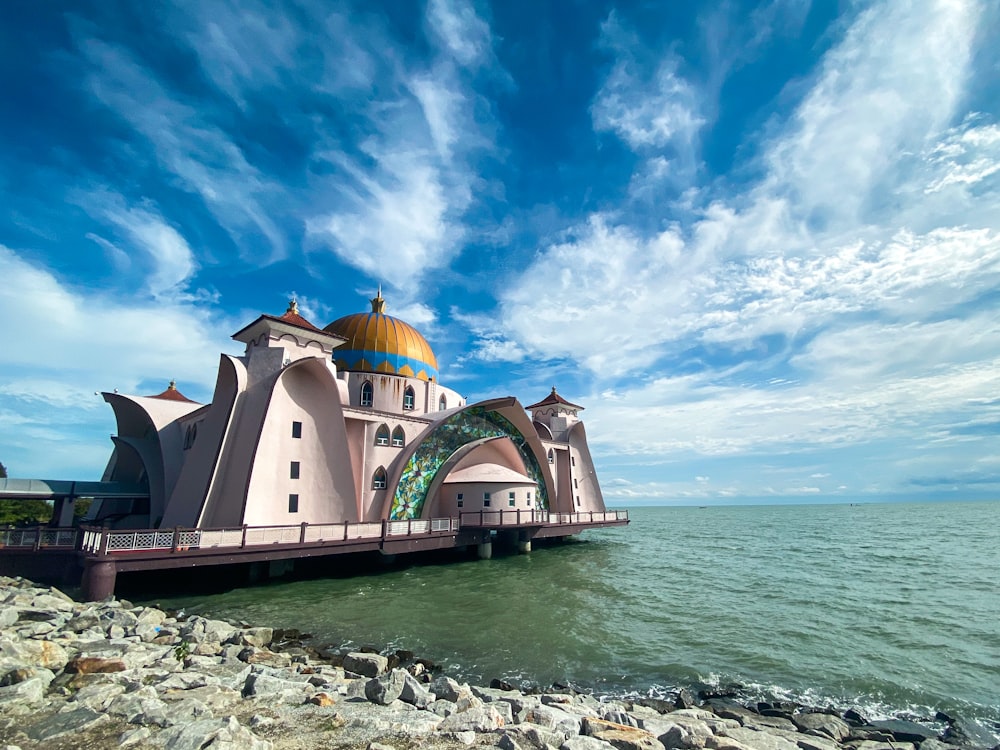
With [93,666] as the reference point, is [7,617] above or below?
above

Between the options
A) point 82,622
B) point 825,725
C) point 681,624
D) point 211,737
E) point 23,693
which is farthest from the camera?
point 681,624

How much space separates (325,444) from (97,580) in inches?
350

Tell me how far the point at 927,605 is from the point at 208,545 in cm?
2265

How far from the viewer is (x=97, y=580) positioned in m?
14.3

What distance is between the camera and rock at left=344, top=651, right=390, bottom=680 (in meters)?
9.73

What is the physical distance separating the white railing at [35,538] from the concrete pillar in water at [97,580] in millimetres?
3044

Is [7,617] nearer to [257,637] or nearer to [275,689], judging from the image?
[257,637]

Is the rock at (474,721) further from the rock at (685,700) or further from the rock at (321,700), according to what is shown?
the rock at (685,700)

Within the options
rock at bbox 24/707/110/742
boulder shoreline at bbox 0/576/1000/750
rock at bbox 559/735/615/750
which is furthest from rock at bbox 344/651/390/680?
rock at bbox 559/735/615/750

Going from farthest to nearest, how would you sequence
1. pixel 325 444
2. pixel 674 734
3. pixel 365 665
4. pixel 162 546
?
pixel 325 444 → pixel 162 546 → pixel 365 665 → pixel 674 734

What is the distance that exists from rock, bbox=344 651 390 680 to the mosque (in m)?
9.67

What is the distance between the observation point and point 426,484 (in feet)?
84.9

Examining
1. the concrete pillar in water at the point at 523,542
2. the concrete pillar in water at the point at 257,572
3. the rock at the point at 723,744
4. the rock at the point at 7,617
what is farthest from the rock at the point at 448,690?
the concrete pillar in water at the point at 523,542

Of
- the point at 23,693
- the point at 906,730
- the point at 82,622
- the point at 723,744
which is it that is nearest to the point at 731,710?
the point at 906,730
